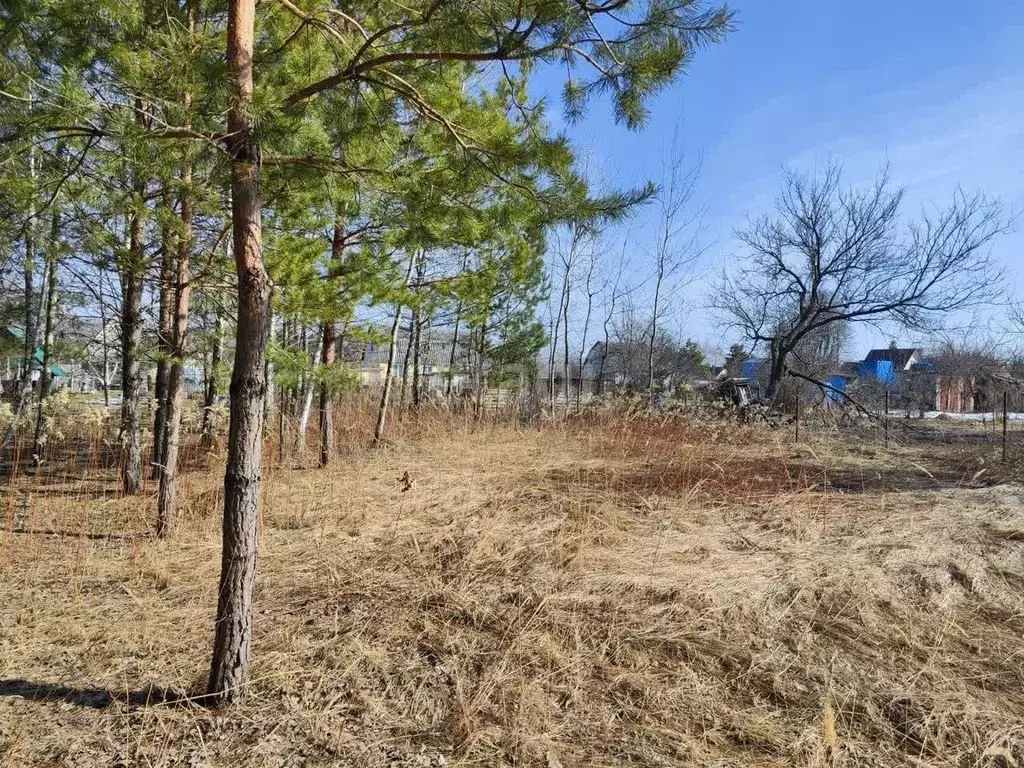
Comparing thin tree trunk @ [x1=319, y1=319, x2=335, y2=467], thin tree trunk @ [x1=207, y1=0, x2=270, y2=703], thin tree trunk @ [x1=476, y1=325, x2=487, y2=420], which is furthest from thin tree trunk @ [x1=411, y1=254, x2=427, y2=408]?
thin tree trunk @ [x1=207, y1=0, x2=270, y2=703]

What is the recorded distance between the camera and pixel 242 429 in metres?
2.14

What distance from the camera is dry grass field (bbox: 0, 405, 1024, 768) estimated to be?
210 centimetres

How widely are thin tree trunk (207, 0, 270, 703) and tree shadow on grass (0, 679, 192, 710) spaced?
171 millimetres

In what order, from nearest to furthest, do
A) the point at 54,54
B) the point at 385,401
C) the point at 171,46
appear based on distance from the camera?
the point at 171,46 < the point at 54,54 < the point at 385,401

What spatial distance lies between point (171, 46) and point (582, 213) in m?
2.01

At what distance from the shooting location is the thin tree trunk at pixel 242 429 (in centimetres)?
215

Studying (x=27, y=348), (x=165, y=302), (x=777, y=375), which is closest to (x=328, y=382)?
(x=165, y=302)

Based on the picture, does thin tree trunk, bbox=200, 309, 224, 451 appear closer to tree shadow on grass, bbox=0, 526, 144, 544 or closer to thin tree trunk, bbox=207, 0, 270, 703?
tree shadow on grass, bbox=0, 526, 144, 544

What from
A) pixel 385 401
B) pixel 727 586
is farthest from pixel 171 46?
pixel 385 401

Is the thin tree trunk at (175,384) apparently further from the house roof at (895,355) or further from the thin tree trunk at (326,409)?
the house roof at (895,355)

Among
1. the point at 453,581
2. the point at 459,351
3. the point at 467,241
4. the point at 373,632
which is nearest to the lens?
the point at 373,632

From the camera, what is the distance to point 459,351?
20.2 meters

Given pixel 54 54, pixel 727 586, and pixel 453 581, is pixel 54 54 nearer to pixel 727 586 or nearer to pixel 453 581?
pixel 453 581

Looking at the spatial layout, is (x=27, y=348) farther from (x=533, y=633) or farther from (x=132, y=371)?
(x=533, y=633)
